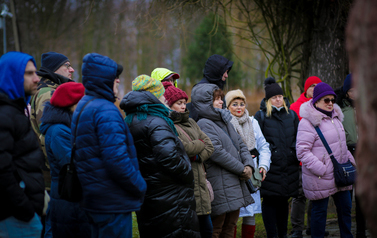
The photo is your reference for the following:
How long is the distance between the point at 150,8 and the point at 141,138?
4.09 m

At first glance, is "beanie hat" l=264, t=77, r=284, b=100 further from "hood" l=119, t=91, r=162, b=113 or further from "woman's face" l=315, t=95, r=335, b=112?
"hood" l=119, t=91, r=162, b=113

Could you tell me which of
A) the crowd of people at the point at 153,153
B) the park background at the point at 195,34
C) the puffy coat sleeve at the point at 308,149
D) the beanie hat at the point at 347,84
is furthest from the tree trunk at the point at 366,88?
the park background at the point at 195,34

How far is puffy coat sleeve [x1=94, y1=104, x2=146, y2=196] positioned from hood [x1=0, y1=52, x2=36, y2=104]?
0.54 m

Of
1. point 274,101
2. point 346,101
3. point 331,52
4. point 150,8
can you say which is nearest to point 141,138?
point 274,101

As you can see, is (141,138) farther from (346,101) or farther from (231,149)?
(346,101)

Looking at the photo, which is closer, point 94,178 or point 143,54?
point 94,178

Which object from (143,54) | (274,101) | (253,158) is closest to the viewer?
(253,158)

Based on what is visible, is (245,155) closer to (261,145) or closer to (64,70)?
(261,145)

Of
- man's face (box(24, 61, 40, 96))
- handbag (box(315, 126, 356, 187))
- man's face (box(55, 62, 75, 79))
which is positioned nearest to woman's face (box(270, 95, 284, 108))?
handbag (box(315, 126, 356, 187))

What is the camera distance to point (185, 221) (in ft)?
11.1

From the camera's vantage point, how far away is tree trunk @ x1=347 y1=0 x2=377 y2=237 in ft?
4.59

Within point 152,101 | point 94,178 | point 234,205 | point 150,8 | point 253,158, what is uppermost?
point 150,8

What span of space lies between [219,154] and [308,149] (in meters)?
1.19

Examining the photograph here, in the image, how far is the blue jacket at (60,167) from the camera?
326 cm
